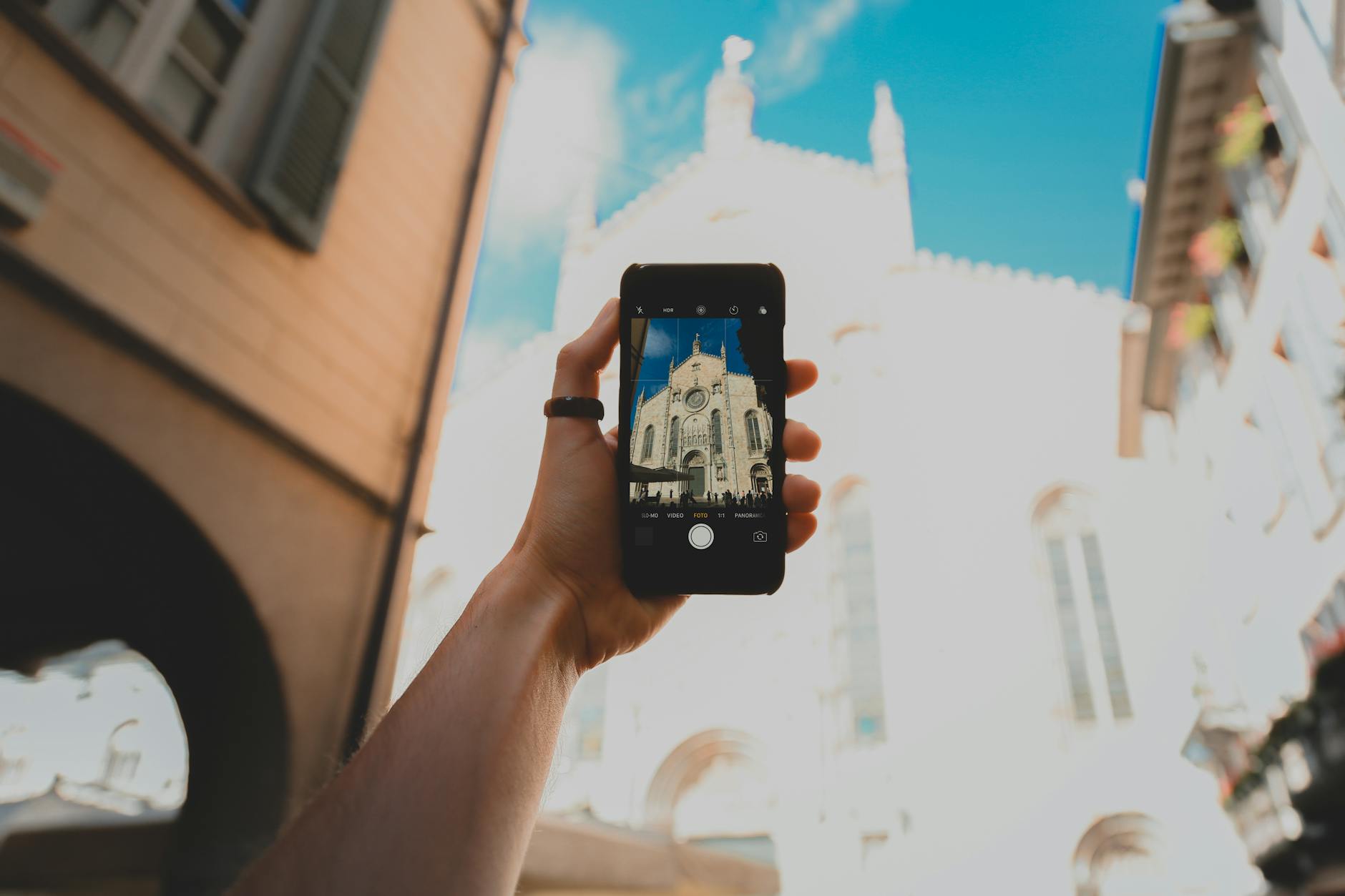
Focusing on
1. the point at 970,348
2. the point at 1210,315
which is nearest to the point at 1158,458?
the point at 970,348

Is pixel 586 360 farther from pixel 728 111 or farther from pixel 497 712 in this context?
pixel 728 111

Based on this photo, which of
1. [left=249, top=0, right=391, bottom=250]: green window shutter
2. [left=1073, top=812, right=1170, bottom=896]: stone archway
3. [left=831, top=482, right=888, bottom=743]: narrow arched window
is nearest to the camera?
[left=249, top=0, right=391, bottom=250]: green window shutter

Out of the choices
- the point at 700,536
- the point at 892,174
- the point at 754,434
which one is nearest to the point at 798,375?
the point at 754,434

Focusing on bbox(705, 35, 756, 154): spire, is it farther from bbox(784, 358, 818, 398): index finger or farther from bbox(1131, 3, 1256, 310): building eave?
bbox(784, 358, 818, 398): index finger

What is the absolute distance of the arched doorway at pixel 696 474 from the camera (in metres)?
0.94

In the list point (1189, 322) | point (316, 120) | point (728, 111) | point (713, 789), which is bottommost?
point (713, 789)

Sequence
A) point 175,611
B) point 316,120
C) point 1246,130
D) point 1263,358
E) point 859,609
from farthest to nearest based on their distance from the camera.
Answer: point 859,609
point 1263,358
point 1246,130
point 316,120
point 175,611

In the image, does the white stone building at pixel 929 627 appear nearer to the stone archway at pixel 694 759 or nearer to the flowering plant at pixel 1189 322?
the stone archway at pixel 694 759

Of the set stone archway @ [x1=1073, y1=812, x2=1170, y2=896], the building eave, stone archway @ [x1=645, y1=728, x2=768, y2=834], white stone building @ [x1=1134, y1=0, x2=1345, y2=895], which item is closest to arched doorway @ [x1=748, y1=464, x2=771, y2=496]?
white stone building @ [x1=1134, y1=0, x2=1345, y2=895]

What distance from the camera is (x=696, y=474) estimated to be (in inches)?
37.6

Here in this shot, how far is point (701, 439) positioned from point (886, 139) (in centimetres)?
1536

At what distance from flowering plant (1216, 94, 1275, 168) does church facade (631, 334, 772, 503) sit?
5.51m

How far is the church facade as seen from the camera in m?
0.95

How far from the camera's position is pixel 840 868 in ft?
28.9
